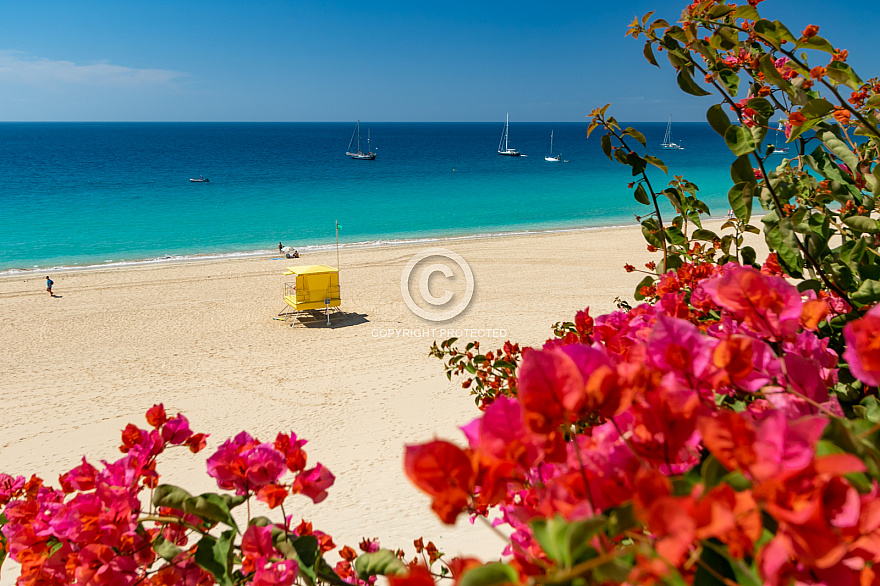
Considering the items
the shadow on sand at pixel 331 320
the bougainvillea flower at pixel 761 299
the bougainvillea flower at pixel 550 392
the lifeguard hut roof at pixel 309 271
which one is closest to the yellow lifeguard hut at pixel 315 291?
the lifeguard hut roof at pixel 309 271

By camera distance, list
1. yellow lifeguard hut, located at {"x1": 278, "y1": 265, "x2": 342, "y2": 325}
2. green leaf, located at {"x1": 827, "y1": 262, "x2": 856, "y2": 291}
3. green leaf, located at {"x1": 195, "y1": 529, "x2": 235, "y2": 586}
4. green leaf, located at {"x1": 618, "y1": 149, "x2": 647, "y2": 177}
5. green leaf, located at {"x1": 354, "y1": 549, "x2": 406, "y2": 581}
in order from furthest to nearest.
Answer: yellow lifeguard hut, located at {"x1": 278, "y1": 265, "x2": 342, "y2": 325}, green leaf, located at {"x1": 618, "y1": 149, "x2": 647, "y2": 177}, green leaf, located at {"x1": 827, "y1": 262, "x2": 856, "y2": 291}, green leaf, located at {"x1": 354, "y1": 549, "x2": 406, "y2": 581}, green leaf, located at {"x1": 195, "y1": 529, "x2": 235, "y2": 586}

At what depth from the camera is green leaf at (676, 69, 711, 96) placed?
4.12 ft

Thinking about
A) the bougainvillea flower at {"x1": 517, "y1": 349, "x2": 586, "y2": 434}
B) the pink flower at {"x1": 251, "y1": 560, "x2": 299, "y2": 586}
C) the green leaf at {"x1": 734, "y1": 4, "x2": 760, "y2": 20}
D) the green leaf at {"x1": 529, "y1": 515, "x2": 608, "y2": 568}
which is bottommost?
the pink flower at {"x1": 251, "y1": 560, "x2": 299, "y2": 586}

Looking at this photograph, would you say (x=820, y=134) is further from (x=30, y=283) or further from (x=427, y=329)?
(x=30, y=283)

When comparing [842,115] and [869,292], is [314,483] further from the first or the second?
[842,115]

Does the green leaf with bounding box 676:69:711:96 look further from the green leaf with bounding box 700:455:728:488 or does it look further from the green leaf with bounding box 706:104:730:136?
the green leaf with bounding box 700:455:728:488

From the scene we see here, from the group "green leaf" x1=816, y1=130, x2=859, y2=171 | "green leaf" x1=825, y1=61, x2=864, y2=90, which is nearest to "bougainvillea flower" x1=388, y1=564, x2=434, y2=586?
"green leaf" x1=825, y1=61, x2=864, y2=90

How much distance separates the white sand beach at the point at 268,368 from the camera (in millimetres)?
5984

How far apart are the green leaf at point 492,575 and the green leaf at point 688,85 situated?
121 cm

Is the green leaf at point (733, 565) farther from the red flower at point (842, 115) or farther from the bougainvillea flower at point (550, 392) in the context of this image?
the red flower at point (842, 115)

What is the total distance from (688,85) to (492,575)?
1.23 m

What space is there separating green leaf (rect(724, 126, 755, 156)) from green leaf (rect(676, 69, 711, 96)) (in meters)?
0.23

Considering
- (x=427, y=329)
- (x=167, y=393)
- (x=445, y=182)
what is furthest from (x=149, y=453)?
(x=445, y=182)

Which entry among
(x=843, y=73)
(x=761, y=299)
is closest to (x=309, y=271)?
(x=843, y=73)
